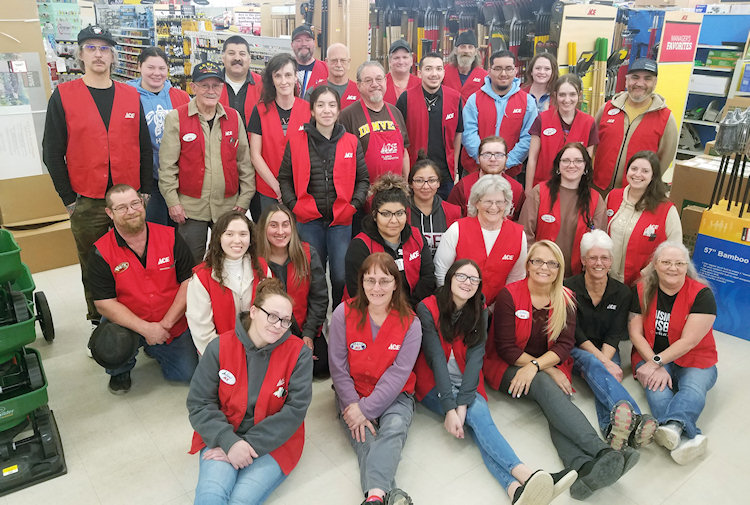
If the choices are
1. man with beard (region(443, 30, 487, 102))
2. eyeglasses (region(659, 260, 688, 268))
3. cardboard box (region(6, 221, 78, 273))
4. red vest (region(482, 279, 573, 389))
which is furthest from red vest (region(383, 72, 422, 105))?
cardboard box (region(6, 221, 78, 273))

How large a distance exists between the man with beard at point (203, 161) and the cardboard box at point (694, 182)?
3563 millimetres

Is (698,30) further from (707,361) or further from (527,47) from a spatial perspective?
(707,361)

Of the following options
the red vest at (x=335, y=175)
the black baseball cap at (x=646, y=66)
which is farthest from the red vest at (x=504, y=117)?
the red vest at (x=335, y=175)

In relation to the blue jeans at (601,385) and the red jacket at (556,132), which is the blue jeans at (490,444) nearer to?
the blue jeans at (601,385)

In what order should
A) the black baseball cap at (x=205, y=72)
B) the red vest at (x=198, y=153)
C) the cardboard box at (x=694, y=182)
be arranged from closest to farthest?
1. the black baseball cap at (x=205, y=72)
2. the red vest at (x=198, y=153)
3. the cardboard box at (x=694, y=182)

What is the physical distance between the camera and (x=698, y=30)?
686 centimetres

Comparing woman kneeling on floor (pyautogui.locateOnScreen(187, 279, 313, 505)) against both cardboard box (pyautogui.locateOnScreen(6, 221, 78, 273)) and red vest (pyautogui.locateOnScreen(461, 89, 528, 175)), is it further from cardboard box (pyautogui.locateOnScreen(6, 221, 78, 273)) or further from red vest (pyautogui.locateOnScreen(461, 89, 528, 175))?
cardboard box (pyautogui.locateOnScreen(6, 221, 78, 273))

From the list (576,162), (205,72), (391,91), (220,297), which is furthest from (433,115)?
(220,297)

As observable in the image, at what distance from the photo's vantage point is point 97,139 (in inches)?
131

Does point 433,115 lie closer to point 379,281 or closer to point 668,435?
point 379,281

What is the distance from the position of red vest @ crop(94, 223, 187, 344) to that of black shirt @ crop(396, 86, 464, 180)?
1944 millimetres

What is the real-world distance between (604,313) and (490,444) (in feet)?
3.78

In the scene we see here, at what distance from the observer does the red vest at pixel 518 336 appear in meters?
2.87

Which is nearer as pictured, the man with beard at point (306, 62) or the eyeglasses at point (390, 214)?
the eyeglasses at point (390, 214)
